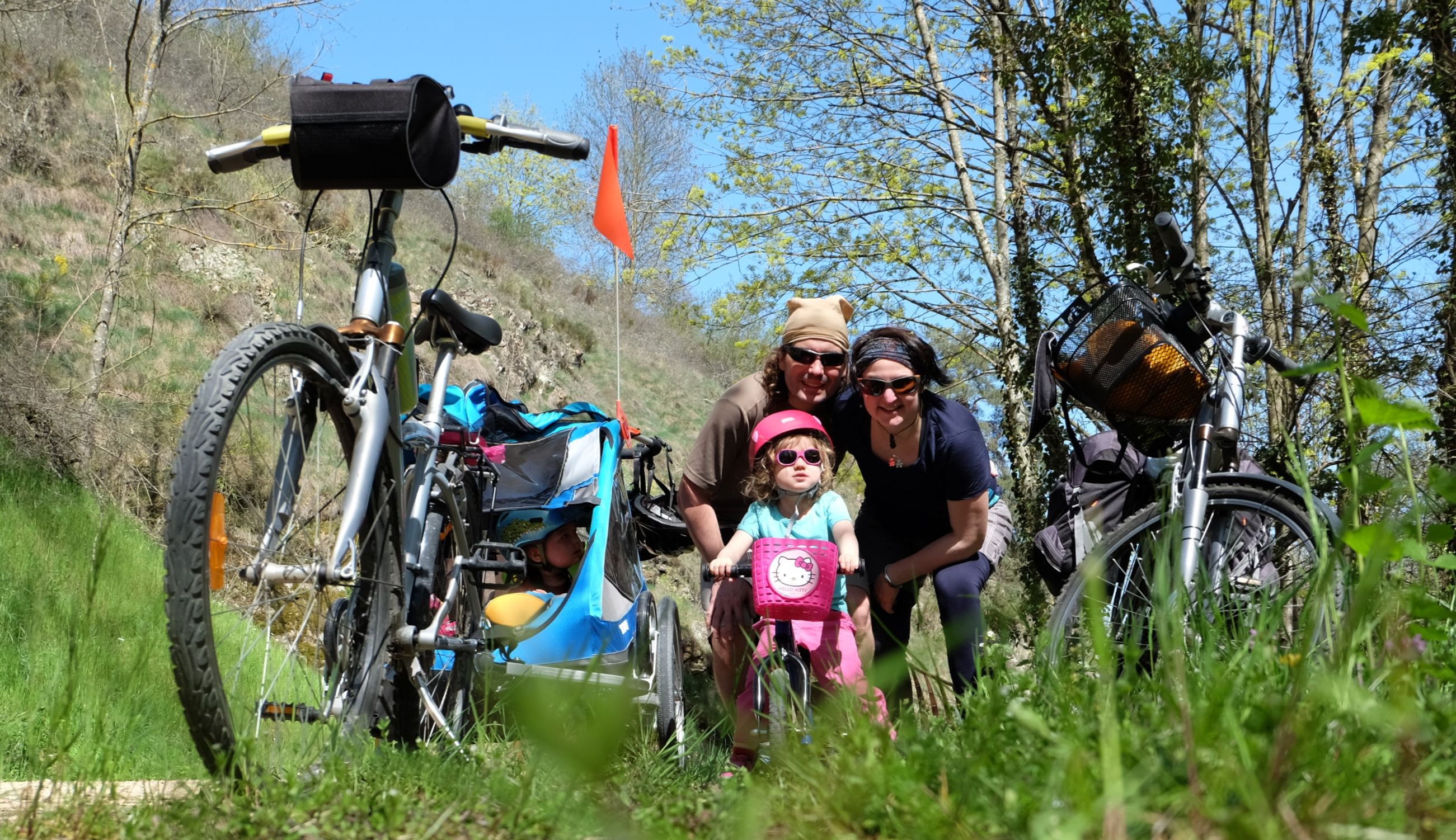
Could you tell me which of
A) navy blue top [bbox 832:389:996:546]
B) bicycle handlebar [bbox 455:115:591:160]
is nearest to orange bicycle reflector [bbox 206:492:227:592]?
bicycle handlebar [bbox 455:115:591:160]

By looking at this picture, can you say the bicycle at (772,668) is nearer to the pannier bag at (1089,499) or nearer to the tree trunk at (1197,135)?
the pannier bag at (1089,499)

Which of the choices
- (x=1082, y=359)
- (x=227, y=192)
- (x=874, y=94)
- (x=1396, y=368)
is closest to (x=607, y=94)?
(x=227, y=192)

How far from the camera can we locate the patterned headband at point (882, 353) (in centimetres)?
345

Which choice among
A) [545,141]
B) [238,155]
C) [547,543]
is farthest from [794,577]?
[238,155]

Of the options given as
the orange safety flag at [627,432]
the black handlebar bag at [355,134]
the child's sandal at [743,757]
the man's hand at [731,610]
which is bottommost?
the child's sandal at [743,757]

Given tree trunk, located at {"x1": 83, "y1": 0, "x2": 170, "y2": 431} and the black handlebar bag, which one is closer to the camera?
the black handlebar bag

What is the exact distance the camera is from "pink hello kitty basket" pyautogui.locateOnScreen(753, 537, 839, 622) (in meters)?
3.18

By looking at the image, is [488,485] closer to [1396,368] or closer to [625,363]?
[1396,368]

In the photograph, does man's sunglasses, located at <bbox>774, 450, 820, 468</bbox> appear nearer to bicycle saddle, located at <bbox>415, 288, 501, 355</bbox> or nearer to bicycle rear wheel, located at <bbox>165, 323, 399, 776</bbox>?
bicycle saddle, located at <bbox>415, 288, 501, 355</bbox>

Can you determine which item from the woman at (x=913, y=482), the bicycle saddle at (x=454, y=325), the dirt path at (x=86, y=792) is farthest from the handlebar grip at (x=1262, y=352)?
the dirt path at (x=86, y=792)

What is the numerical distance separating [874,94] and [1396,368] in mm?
7092

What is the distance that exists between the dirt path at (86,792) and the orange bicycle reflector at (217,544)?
347 millimetres

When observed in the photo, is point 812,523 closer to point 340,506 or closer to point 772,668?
point 772,668

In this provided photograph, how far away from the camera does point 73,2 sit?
7465 millimetres
